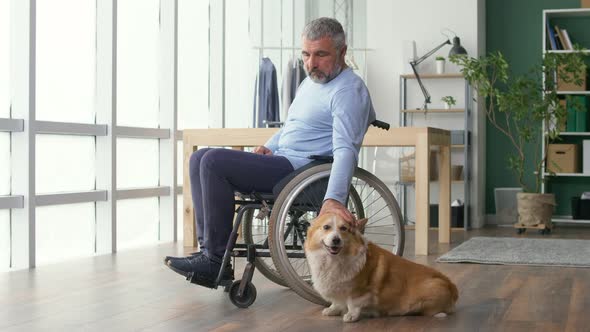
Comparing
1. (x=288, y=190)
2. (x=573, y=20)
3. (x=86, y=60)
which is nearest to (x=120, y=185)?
(x=86, y=60)

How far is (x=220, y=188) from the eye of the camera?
9.91 feet

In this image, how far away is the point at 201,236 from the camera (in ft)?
10.3

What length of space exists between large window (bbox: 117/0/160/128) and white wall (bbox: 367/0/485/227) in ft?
7.31

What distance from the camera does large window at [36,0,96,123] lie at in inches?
193

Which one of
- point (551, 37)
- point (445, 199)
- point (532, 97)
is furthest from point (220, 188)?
point (551, 37)

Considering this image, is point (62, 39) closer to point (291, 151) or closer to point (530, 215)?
point (291, 151)

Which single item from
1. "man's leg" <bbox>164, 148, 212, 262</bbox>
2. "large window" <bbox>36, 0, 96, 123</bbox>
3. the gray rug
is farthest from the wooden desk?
"man's leg" <bbox>164, 148, 212, 262</bbox>

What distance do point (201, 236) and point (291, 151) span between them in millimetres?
435

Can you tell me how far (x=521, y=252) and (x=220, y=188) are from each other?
8.87 feet

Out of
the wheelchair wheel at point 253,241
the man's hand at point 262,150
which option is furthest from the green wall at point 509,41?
the man's hand at point 262,150

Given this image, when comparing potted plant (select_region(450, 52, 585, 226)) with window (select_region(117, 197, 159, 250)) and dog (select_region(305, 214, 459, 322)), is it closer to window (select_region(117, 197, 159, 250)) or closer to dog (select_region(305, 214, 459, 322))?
window (select_region(117, 197, 159, 250))

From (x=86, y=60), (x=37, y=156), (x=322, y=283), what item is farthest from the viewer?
(x=86, y=60)

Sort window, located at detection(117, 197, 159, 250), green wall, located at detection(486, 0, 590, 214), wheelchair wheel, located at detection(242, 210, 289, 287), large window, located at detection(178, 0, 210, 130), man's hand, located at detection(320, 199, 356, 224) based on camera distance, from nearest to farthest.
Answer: man's hand, located at detection(320, 199, 356, 224)
wheelchair wheel, located at detection(242, 210, 289, 287)
window, located at detection(117, 197, 159, 250)
large window, located at detection(178, 0, 210, 130)
green wall, located at detection(486, 0, 590, 214)

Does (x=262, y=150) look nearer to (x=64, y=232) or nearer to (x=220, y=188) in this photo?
(x=220, y=188)
